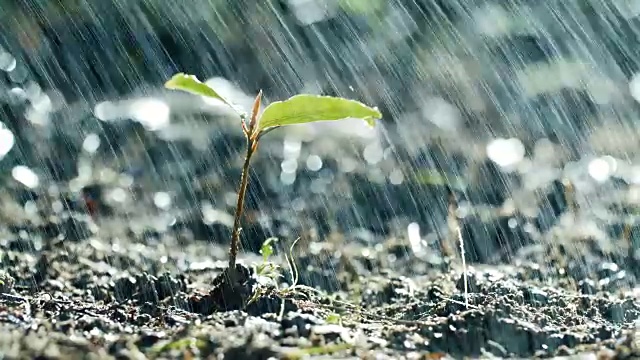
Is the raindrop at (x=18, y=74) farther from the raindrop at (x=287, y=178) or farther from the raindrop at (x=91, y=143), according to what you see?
the raindrop at (x=287, y=178)

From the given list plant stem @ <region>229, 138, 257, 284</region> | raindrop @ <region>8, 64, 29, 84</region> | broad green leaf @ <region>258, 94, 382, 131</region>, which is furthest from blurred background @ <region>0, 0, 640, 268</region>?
broad green leaf @ <region>258, 94, 382, 131</region>

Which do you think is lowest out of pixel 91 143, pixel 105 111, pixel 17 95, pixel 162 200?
pixel 162 200

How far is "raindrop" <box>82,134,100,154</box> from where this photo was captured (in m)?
2.98

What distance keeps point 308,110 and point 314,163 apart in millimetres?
1994

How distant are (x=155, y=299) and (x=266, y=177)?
163 centimetres

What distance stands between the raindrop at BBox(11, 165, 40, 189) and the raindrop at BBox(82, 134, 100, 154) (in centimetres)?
34

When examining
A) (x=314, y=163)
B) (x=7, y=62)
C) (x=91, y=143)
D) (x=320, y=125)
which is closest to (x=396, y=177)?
(x=314, y=163)

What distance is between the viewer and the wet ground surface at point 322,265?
0.97 m

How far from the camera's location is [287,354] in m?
0.84

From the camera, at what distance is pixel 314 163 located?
3135 millimetres

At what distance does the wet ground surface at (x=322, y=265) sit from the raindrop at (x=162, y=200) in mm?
12

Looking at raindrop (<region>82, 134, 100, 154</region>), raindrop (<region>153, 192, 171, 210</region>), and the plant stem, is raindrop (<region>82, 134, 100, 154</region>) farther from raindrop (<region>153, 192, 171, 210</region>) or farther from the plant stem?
the plant stem

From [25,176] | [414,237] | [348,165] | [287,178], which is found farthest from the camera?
[348,165]

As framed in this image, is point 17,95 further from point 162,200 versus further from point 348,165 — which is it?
point 348,165
